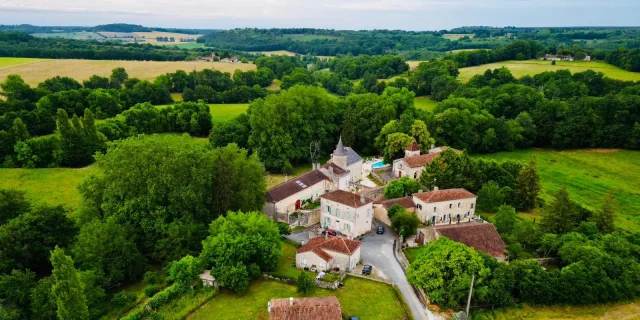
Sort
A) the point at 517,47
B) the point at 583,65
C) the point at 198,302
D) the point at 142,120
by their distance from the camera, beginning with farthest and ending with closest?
the point at 517,47
the point at 583,65
the point at 142,120
the point at 198,302

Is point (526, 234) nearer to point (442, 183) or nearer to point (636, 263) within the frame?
point (636, 263)

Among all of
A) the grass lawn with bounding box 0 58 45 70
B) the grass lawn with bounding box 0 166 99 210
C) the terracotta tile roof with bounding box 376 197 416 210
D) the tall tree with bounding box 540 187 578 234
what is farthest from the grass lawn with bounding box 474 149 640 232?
the grass lawn with bounding box 0 58 45 70

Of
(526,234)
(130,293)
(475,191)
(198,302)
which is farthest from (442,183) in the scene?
(130,293)

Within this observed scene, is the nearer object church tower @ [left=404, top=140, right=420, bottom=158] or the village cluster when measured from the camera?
the village cluster

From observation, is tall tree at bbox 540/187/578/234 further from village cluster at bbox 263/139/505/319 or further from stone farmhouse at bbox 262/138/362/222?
stone farmhouse at bbox 262/138/362/222

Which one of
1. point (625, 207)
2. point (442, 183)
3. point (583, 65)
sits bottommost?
point (625, 207)

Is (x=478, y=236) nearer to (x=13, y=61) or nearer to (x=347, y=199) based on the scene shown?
(x=347, y=199)

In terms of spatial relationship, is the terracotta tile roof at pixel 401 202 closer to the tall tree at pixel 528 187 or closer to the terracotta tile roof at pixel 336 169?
the terracotta tile roof at pixel 336 169
